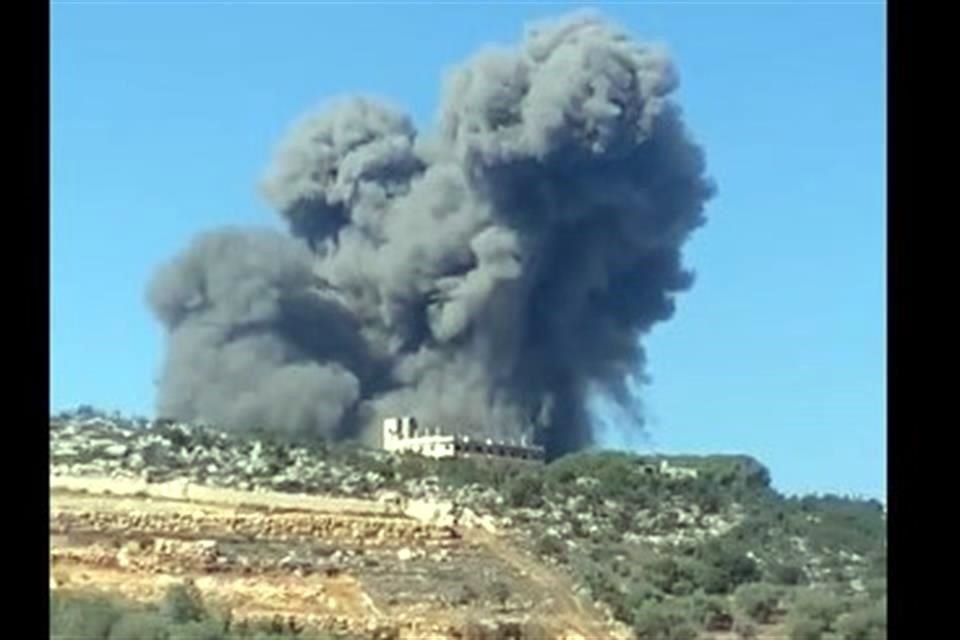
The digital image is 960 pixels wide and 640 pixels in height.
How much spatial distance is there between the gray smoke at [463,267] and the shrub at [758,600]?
0.16 m

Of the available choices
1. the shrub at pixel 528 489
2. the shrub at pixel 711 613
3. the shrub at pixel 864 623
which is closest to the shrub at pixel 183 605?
the shrub at pixel 528 489

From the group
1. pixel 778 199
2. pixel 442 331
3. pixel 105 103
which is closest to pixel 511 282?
pixel 442 331

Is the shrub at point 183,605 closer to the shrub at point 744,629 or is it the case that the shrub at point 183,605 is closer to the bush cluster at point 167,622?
the bush cluster at point 167,622

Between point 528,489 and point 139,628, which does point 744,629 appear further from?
point 139,628

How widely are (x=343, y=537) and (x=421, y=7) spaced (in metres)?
0.40

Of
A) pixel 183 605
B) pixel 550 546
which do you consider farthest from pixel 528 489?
pixel 183 605

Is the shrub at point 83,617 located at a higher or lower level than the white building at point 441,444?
lower

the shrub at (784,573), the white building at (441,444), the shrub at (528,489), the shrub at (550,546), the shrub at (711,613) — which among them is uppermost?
the white building at (441,444)

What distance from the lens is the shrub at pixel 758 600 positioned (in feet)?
3.31

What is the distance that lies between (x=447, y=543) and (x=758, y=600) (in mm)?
235

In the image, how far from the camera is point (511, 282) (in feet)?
3.47
